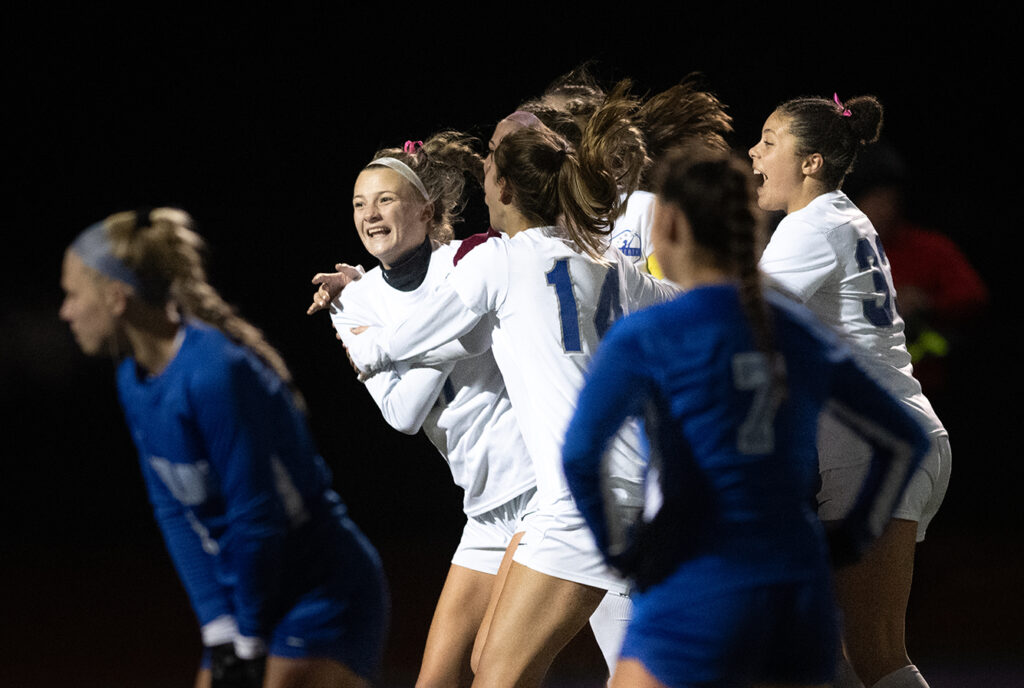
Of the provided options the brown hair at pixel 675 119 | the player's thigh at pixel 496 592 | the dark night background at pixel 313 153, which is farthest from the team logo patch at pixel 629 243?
the dark night background at pixel 313 153

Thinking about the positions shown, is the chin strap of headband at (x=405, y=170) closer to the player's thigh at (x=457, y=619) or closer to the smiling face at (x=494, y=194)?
the smiling face at (x=494, y=194)

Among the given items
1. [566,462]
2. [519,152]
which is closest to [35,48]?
[519,152]

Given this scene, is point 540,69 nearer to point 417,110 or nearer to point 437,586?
point 417,110

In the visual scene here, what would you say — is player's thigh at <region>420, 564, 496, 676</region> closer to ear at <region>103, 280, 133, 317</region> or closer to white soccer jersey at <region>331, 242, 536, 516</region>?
white soccer jersey at <region>331, 242, 536, 516</region>

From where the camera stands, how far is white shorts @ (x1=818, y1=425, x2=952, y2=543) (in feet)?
10.0

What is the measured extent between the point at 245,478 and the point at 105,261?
17.4 inches

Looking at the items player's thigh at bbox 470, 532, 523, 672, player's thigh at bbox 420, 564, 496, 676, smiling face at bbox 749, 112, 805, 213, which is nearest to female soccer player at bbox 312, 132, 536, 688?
player's thigh at bbox 420, 564, 496, 676

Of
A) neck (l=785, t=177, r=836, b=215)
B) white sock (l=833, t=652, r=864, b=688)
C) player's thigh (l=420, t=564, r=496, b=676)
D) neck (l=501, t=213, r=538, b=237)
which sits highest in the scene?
neck (l=501, t=213, r=538, b=237)

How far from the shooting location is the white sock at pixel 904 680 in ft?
9.66

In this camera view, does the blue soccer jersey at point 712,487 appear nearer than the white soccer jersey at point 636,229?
Yes

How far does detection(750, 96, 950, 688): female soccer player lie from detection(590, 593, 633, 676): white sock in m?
0.54

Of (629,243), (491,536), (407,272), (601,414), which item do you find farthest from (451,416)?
(601,414)

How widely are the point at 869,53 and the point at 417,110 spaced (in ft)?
9.62

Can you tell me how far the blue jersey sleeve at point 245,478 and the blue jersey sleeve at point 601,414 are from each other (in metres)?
0.48
